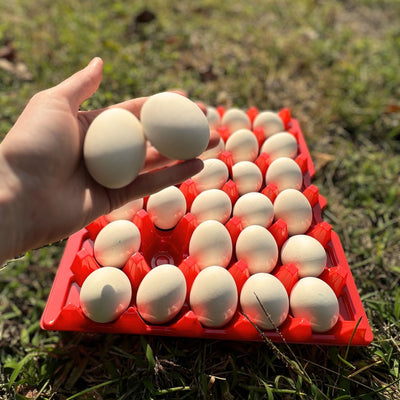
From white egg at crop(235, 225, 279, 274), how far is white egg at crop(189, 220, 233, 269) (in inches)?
1.6

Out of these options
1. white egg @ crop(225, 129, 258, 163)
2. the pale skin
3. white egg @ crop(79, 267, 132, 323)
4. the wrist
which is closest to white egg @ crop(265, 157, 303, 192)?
white egg @ crop(225, 129, 258, 163)

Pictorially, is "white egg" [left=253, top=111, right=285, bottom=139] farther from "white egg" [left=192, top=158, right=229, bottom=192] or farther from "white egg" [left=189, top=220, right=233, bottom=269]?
"white egg" [left=189, top=220, right=233, bottom=269]

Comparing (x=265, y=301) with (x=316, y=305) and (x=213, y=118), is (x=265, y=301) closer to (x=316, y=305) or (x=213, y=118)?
(x=316, y=305)

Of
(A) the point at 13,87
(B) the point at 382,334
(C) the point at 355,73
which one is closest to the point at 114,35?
(A) the point at 13,87

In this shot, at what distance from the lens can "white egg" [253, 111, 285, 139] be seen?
1598 millimetres

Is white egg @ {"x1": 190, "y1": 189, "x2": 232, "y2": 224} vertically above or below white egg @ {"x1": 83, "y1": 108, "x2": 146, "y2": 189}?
below

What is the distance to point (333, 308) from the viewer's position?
42.7 inches

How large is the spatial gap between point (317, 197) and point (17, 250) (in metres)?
0.95

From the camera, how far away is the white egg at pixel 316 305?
42.6 inches

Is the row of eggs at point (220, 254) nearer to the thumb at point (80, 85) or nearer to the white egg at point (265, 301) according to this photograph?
the white egg at point (265, 301)

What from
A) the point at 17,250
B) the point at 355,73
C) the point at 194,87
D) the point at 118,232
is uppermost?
the point at 17,250

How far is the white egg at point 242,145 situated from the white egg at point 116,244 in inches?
19.3

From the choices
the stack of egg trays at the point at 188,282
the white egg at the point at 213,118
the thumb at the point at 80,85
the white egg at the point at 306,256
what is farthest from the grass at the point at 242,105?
the thumb at the point at 80,85

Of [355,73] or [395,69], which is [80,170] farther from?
[395,69]
